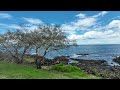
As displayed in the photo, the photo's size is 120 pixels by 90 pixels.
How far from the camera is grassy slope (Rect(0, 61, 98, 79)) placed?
15.3 feet

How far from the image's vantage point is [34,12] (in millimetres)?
4617

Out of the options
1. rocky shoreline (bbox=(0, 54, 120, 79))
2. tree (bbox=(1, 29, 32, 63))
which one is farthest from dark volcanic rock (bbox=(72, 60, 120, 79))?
tree (bbox=(1, 29, 32, 63))

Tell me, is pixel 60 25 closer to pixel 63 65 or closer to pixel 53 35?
pixel 53 35

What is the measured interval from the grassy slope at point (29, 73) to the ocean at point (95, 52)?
254 mm

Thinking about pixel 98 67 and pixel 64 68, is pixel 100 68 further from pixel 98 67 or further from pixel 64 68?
pixel 64 68

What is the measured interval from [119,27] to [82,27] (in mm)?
489

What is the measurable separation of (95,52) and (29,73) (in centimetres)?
91

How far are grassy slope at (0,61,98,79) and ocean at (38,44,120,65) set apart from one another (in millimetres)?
254

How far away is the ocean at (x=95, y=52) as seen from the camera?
462 cm

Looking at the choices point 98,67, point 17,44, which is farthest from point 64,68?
point 17,44

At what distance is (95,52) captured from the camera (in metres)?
4.61

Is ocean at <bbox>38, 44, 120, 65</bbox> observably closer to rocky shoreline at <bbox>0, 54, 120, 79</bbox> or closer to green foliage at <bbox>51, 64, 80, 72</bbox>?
rocky shoreline at <bbox>0, 54, 120, 79</bbox>
